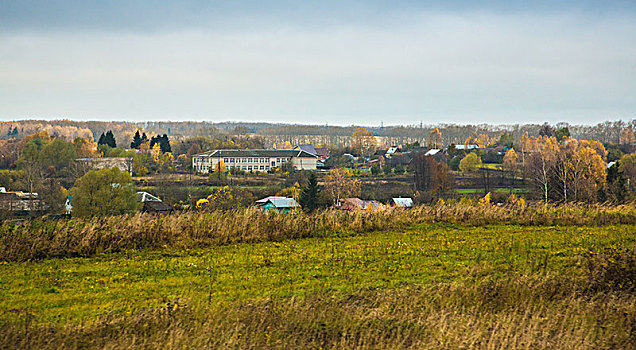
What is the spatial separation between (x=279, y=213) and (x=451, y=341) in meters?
5.91

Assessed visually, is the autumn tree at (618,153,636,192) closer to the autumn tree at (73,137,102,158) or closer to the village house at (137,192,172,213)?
the village house at (137,192,172,213)

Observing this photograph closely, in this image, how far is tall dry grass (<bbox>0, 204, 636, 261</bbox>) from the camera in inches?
296

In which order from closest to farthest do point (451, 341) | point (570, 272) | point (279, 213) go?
point (451, 341), point (570, 272), point (279, 213)

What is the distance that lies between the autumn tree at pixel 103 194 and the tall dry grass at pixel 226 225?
29.2 m

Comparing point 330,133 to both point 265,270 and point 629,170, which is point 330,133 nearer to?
point 629,170

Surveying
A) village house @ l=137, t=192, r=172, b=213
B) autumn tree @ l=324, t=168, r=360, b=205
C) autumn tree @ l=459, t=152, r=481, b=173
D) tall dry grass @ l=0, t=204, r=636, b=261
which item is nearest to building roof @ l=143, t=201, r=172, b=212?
village house @ l=137, t=192, r=172, b=213

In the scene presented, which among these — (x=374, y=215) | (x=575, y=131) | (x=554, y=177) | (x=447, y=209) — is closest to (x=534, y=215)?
(x=447, y=209)

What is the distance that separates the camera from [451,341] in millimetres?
4656

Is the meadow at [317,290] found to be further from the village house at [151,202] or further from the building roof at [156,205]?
the village house at [151,202]

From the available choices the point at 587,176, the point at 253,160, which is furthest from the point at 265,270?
the point at 253,160

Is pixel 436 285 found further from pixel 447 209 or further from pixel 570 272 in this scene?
pixel 447 209

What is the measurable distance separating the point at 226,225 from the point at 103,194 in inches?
1277

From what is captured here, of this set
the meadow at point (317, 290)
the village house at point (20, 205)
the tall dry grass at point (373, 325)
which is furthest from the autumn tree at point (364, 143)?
the tall dry grass at point (373, 325)

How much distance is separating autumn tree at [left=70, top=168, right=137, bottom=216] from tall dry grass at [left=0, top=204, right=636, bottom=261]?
29219mm
